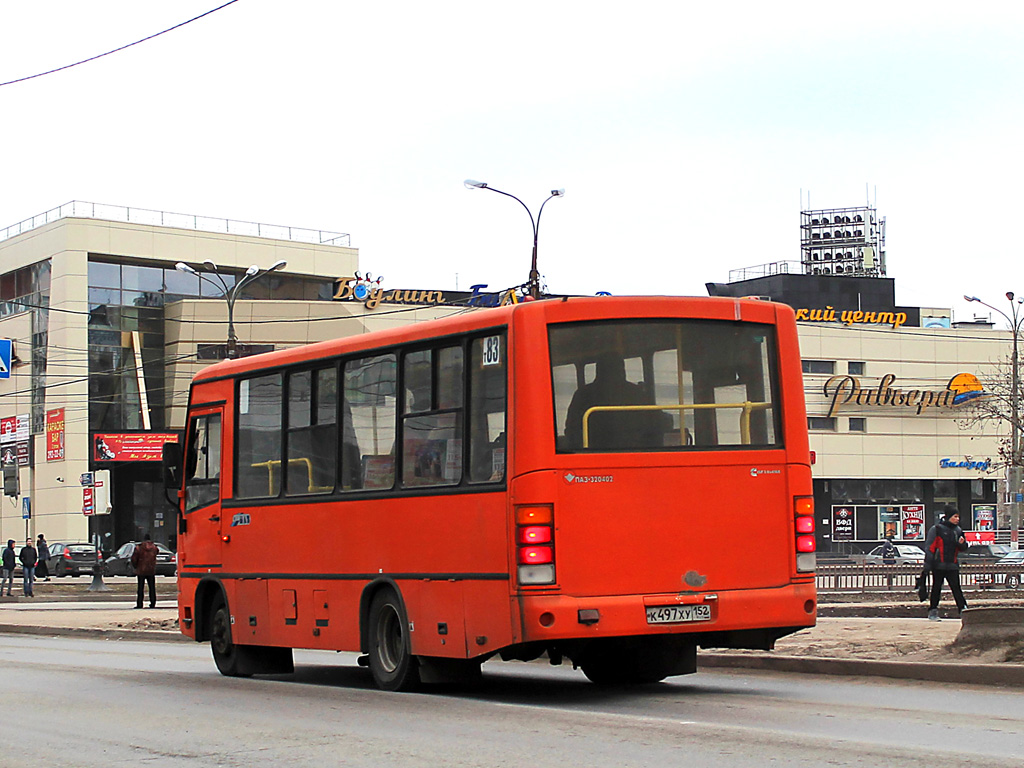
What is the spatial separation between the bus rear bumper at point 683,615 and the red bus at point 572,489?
0.02 m

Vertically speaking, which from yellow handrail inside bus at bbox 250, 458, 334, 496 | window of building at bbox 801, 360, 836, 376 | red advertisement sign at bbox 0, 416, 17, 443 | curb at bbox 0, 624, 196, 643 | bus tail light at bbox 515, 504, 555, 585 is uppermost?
window of building at bbox 801, 360, 836, 376

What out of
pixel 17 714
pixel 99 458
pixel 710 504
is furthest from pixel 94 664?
pixel 99 458

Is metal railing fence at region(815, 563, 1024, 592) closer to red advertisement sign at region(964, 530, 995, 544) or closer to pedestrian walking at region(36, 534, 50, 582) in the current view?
pedestrian walking at region(36, 534, 50, 582)

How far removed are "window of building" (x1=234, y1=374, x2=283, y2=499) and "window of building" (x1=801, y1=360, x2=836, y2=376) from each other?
6975cm

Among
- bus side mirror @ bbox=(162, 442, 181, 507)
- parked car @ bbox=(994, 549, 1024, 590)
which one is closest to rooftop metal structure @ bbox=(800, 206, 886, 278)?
parked car @ bbox=(994, 549, 1024, 590)

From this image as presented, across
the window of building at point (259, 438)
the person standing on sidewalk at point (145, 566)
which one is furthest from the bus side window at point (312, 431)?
the person standing on sidewalk at point (145, 566)

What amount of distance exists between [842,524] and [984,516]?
8.80 meters

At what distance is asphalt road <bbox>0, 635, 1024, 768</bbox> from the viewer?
916 centimetres

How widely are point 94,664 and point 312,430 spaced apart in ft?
18.8

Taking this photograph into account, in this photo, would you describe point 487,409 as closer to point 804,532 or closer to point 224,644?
point 804,532

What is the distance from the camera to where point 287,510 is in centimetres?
1489

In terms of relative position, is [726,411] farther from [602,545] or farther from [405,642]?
[405,642]

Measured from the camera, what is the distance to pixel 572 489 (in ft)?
39.0

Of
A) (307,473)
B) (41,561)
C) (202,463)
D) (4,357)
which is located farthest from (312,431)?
(41,561)
